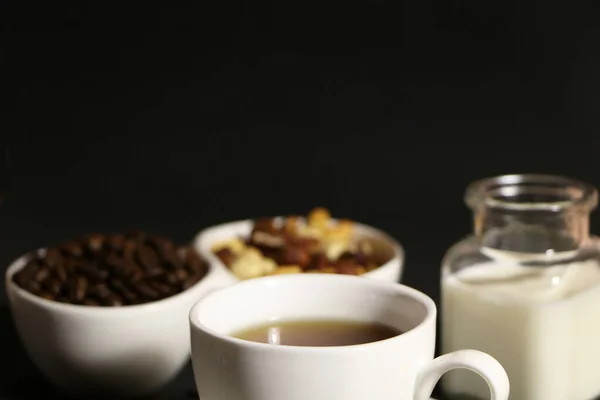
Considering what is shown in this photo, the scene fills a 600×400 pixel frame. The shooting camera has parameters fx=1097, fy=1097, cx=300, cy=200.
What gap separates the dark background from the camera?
1542mm

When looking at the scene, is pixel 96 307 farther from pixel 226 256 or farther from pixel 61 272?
pixel 226 256

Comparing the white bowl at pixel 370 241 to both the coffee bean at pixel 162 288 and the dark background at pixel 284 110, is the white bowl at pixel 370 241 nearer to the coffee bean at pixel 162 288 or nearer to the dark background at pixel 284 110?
the coffee bean at pixel 162 288

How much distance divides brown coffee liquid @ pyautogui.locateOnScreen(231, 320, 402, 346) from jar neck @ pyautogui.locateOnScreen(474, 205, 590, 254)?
0.21 meters

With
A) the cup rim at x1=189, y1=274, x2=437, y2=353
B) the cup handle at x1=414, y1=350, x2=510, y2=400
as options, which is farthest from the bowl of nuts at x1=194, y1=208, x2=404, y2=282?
the cup handle at x1=414, y1=350, x2=510, y2=400

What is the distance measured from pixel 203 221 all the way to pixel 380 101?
32cm

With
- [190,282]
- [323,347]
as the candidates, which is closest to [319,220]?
[190,282]

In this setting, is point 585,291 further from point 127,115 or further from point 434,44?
point 127,115

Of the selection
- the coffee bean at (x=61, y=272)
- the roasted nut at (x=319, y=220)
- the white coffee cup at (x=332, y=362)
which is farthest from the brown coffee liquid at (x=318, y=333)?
the roasted nut at (x=319, y=220)

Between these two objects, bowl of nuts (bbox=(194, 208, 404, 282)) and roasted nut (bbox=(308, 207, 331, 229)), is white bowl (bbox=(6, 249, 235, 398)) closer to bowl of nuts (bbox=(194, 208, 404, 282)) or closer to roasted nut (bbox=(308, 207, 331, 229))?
bowl of nuts (bbox=(194, 208, 404, 282))

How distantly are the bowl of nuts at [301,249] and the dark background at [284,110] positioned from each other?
0.71ft

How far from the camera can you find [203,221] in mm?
1642

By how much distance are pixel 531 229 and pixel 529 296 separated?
9cm

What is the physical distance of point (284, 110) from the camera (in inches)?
63.1

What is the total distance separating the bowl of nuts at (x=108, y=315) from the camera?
103cm
